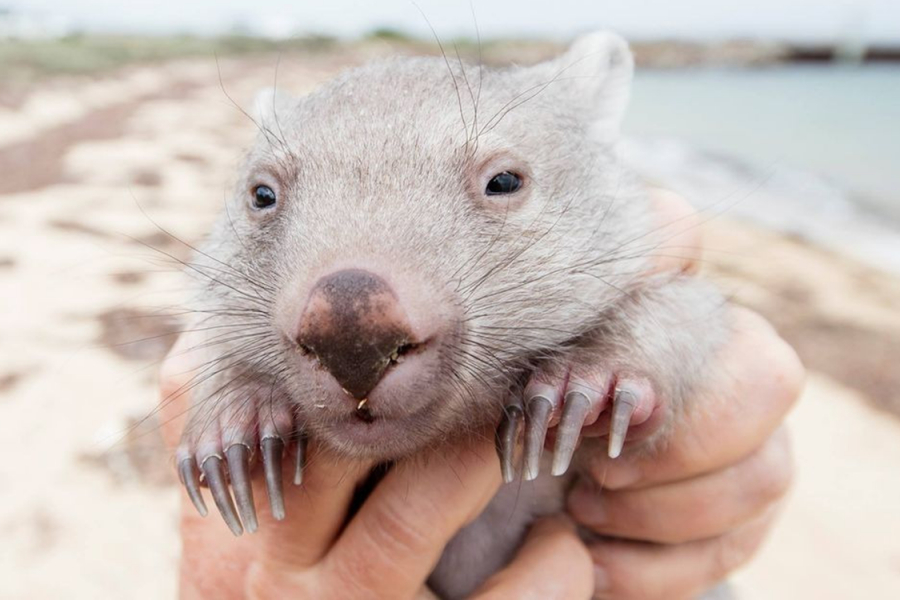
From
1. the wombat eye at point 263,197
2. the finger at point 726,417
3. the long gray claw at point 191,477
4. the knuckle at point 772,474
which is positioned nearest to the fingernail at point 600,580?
the finger at point 726,417

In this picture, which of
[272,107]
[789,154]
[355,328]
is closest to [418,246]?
[355,328]

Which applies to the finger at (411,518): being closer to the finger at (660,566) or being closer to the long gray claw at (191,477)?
the long gray claw at (191,477)

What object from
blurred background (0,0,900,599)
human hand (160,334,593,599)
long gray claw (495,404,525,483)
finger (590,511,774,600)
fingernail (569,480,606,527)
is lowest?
blurred background (0,0,900,599)

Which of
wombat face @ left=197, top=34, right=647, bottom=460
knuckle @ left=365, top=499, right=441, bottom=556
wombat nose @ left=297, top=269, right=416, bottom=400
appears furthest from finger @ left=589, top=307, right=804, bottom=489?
wombat nose @ left=297, top=269, right=416, bottom=400

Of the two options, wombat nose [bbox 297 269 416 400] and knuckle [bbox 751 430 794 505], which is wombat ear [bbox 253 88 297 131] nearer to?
wombat nose [bbox 297 269 416 400]

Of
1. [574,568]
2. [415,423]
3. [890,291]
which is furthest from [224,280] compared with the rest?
[890,291]

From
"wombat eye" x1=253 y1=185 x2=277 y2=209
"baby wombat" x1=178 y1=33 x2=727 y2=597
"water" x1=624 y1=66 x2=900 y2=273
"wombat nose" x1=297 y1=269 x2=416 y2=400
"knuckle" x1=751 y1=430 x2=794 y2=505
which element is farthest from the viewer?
"water" x1=624 y1=66 x2=900 y2=273

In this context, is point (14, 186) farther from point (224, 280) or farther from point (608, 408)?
point (608, 408)
